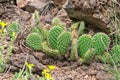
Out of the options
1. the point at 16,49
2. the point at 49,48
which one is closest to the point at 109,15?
the point at 49,48

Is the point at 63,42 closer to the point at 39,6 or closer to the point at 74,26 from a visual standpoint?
the point at 74,26

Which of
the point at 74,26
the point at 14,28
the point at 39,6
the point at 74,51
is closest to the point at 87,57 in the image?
the point at 74,51

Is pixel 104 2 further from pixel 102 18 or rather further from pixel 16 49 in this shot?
pixel 16 49

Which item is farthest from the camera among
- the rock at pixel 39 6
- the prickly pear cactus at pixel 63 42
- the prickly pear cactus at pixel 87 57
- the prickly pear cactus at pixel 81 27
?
the rock at pixel 39 6

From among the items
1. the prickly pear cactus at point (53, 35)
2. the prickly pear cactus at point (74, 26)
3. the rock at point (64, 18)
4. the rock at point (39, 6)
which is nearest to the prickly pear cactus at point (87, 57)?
the prickly pear cactus at point (53, 35)

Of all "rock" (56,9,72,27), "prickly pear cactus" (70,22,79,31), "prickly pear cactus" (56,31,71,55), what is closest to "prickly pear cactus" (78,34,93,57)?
"prickly pear cactus" (56,31,71,55)

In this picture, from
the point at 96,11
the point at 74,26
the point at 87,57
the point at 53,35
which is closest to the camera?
the point at 87,57

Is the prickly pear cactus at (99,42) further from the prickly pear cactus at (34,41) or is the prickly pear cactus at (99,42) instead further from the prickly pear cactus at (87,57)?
the prickly pear cactus at (34,41)

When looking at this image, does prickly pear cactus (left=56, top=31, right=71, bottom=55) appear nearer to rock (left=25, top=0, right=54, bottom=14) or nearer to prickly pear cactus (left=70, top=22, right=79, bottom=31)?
prickly pear cactus (left=70, top=22, right=79, bottom=31)
